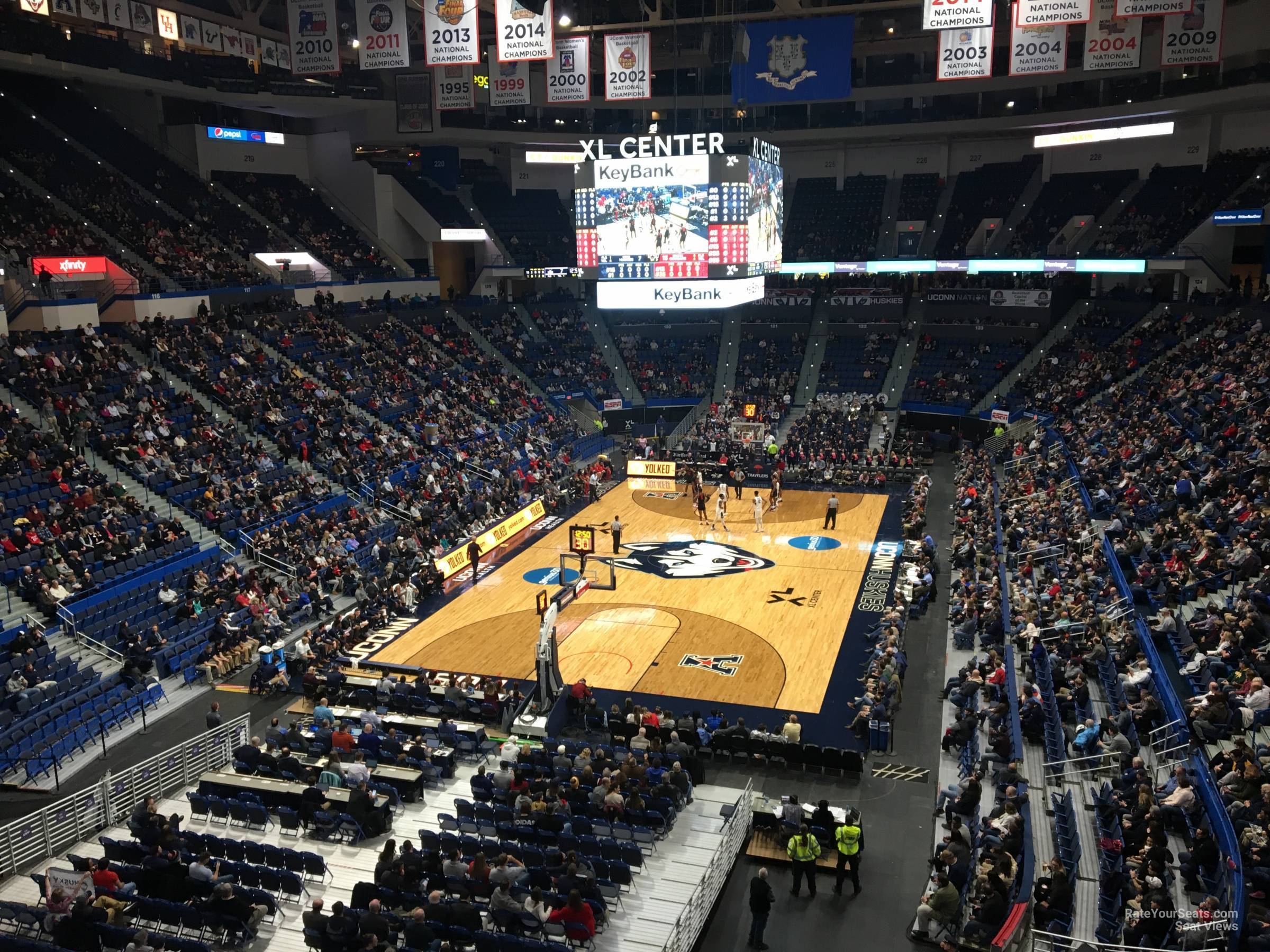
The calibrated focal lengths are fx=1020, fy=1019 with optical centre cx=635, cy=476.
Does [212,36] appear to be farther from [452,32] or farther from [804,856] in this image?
[804,856]

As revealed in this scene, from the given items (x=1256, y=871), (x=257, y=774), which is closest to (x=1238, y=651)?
(x=1256, y=871)

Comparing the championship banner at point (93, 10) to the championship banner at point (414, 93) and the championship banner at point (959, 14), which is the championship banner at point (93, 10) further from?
the championship banner at point (959, 14)

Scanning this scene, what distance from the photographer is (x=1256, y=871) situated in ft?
35.9

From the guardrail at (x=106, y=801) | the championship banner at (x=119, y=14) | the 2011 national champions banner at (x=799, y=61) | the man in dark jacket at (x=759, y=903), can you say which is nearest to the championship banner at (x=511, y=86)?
the 2011 national champions banner at (x=799, y=61)

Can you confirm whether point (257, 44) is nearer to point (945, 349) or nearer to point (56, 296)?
point (56, 296)

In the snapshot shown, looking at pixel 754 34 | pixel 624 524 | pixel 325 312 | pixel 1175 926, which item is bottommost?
pixel 624 524

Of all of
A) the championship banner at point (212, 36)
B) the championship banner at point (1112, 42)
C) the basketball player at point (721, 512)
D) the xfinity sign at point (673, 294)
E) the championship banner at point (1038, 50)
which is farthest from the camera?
the basketball player at point (721, 512)

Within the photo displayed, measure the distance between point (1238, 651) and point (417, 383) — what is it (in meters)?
29.7

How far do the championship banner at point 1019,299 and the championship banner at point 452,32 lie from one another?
95.8 feet

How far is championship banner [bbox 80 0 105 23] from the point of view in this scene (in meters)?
26.5

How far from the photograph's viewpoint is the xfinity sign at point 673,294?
25156 mm

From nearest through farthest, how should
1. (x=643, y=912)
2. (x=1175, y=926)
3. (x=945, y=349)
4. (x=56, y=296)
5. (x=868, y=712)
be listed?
(x=1175, y=926)
(x=643, y=912)
(x=868, y=712)
(x=56, y=296)
(x=945, y=349)

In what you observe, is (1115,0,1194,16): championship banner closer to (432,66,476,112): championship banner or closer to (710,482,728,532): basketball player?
(710,482,728,532): basketball player

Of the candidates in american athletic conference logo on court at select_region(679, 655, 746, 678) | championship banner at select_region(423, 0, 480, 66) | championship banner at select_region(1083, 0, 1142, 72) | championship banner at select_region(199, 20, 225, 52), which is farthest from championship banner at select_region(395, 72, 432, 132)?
american athletic conference logo on court at select_region(679, 655, 746, 678)
